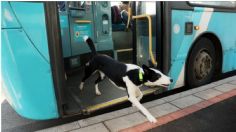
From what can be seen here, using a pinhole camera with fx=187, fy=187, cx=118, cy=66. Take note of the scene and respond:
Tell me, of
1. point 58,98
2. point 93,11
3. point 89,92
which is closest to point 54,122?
point 58,98

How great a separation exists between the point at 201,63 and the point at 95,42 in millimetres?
2409

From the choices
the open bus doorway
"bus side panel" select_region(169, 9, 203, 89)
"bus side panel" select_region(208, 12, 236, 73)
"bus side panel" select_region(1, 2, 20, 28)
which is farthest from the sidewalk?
"bus side panel" select_region(1, 2, 20, 28)

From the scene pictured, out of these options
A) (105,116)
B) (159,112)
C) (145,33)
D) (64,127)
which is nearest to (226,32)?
(145,33)

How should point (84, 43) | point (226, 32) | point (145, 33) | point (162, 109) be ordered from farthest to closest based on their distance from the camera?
point (84, 43)
point (226, 32)
point (145, 33)
point (162, 109)

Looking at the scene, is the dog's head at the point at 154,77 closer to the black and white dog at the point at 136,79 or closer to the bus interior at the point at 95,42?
the black and white dog at the point at 136,79

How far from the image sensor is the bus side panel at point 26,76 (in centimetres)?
165

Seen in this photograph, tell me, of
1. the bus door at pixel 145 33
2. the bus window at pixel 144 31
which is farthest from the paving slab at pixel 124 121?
the bus window at pixel 144 31

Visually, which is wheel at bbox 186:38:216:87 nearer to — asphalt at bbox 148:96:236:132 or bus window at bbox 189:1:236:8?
bus window at bbox 189:1:236:8

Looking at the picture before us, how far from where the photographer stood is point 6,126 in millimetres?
2236

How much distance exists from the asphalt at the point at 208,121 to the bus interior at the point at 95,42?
2.09ft

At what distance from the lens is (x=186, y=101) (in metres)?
2.68

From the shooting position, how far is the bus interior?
264 centimetres

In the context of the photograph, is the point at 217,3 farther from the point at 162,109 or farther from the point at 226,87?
the point at 162,109

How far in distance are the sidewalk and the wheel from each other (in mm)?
Answer: 172
